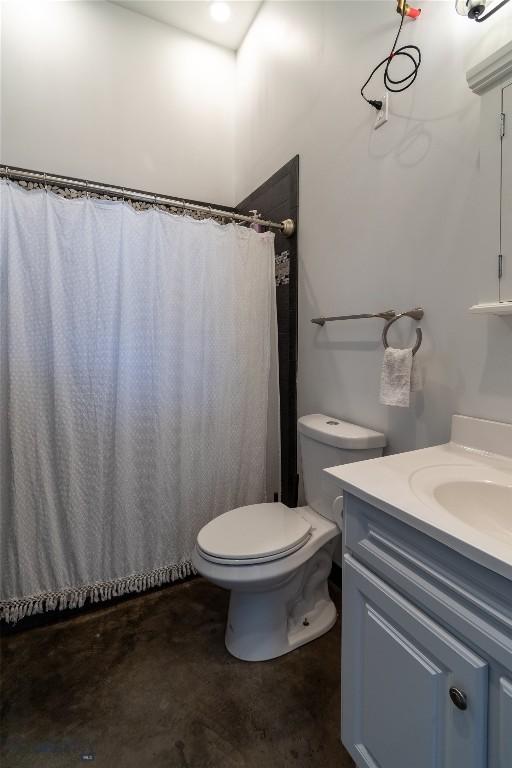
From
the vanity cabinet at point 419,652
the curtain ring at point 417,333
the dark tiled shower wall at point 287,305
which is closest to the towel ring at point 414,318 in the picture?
the curtain ring at point 417,333

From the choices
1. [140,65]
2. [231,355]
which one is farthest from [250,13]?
[231,355]

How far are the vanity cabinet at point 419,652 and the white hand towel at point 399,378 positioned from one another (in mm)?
434

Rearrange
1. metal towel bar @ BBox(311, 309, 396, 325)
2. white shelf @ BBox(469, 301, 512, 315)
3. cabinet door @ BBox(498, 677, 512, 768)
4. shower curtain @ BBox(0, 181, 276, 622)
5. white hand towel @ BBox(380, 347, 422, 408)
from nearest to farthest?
1. cabinet door @ BBox(498, 677, 512, 768)
2. white shelf @ BBox(469, 301, 512, 315)
3. white hand towel @ BBox(380, 347, 422, 408)
4. metal towel bar @ BBox(311, 309, 396, 325)
5. shower curtain @ BBox(0, 181, 276, 622)

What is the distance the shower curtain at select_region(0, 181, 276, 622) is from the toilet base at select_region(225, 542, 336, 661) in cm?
48

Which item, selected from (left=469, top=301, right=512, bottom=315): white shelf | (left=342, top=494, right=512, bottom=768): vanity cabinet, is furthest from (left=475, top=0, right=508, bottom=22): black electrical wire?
(left=342, top=494, right=512, bottom=768): vanity cabinet

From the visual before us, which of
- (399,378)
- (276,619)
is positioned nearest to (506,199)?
(399,378)

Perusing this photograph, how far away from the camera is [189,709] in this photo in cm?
109

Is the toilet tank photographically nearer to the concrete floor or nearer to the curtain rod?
the concrete floor

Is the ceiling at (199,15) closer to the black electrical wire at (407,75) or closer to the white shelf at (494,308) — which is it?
the black electrical wire at (407,75)

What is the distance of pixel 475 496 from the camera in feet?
2.57

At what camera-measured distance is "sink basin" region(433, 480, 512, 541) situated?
74 centimetres

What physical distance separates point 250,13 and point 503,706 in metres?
3.12

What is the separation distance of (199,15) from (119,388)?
2.33 m

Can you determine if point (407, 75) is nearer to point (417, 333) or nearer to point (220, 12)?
point (417, 333)
